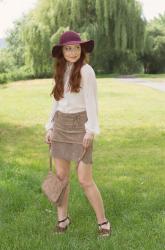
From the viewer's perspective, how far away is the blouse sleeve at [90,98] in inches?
171

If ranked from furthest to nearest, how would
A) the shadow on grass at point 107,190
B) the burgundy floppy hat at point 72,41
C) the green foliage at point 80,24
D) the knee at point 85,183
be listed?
the green foliage at point 80,24
the shadow on grass at point 107,190
the knee at point 85,183
the burgundy floppy hat at point 72,41

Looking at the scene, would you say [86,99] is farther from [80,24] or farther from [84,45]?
[80,24]

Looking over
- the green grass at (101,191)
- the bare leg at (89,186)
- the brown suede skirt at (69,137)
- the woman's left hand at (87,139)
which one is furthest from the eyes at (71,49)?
the green grass at (101,191)

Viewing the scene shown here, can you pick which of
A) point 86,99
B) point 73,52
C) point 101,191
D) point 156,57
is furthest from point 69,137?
point 156,57

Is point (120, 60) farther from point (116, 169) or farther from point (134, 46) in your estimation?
point (116, 169)

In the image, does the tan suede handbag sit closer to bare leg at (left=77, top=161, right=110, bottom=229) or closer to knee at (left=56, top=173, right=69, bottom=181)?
knee at (left=56, top=173, right=69, bottom=181)

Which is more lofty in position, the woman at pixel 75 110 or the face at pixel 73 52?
the face at pixel 73 52

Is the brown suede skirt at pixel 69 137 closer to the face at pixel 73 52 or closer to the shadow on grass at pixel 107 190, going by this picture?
the face at pixel 73 52

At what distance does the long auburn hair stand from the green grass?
1.27 metres

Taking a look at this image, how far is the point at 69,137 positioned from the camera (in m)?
4.56

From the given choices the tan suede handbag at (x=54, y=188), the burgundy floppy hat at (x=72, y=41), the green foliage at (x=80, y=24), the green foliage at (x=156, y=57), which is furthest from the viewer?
the green foliage at (x=156, y=57)

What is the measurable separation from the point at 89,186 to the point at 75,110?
0.67 m

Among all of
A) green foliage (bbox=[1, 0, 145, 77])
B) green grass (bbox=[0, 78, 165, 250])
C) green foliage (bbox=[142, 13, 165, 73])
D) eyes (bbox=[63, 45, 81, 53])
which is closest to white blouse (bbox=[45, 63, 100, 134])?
eyes (bbox=[63, 45, 81, 53])

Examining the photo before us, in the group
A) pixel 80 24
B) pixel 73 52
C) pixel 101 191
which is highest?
pixel 80 24
